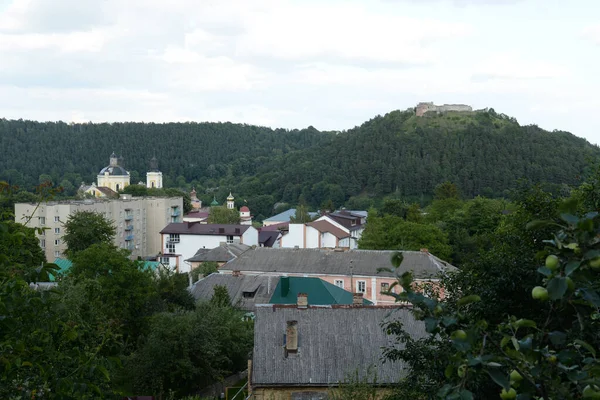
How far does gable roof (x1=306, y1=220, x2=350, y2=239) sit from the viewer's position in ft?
185

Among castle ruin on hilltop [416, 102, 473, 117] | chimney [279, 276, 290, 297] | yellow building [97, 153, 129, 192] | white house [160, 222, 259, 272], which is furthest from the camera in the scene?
castle ruin on hilltop [416, 102, 473, 117]

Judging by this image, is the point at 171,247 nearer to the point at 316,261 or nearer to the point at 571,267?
the point at 316,261

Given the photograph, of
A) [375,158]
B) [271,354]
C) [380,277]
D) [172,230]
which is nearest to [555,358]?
[271,354]

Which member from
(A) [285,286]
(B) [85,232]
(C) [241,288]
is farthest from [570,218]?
(B) [85,232]

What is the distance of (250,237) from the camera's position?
2312 inches

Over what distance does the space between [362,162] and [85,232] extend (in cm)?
7187

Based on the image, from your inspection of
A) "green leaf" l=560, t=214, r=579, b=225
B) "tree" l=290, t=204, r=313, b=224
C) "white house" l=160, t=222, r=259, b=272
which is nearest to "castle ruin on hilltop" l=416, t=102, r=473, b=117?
"tree" l=290, t=204, r=313, b=224

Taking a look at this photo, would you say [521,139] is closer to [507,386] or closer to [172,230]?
[172,230]

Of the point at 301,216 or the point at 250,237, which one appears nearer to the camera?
the point at 250,237

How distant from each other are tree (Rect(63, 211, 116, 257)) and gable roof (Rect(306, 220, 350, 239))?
17.5 metres

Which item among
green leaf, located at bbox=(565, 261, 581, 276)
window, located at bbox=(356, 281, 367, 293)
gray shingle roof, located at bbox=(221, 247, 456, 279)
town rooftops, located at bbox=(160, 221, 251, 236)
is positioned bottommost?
window, located at bbox=(356, 281, 367, 293)

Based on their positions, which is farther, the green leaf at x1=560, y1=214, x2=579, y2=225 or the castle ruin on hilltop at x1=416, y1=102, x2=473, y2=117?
the castle ruin on hilltop at x1=416, y1=102, x2=473, y2=117

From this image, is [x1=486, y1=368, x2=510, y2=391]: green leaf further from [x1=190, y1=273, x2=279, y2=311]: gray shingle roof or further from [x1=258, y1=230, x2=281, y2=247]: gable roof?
[x1=258, y1=230, x2=281, y2=247]: gable roof

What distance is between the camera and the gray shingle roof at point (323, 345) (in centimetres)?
1617
